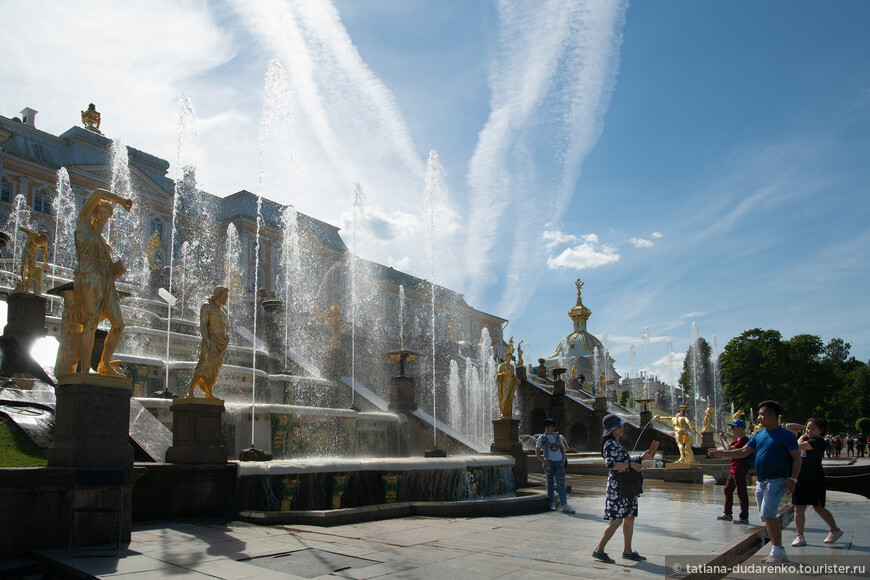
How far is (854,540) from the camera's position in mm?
7633

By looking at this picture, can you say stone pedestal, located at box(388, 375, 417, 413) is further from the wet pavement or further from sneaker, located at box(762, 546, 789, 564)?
sneaker, located at box(762, 546, 789, 564)

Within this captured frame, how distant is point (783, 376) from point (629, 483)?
56799 millimetres

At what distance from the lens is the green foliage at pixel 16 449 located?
649 centimetres

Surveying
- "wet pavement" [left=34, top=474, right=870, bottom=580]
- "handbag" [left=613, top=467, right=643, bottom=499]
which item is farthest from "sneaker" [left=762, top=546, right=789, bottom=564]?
"handbag" [left=613, top=467, right=643, bottom=499]

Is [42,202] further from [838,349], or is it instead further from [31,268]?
[838,349]

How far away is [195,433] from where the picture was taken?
8.73m

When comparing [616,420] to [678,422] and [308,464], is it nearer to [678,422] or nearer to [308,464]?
[308,464]

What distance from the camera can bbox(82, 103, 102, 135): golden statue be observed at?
44719mm

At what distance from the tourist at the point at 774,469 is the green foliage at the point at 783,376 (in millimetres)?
53583

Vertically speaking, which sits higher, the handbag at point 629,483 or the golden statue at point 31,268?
the golden statue at point 31,268

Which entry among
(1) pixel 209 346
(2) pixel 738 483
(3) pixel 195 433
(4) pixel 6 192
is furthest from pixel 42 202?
(2) pixel 738 483

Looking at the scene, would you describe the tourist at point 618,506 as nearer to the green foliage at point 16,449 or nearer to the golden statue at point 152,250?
the green foliage at point 16,449

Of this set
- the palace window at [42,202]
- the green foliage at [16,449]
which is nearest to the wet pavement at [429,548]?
the green foliage at [16,449]

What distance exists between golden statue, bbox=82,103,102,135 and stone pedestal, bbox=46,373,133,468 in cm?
4546
